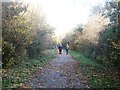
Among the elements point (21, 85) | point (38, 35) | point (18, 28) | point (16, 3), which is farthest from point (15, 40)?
point (38, 35)

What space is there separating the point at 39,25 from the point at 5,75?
14185 millimetres

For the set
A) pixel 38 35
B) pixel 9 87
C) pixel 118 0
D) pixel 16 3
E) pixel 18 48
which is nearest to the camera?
pixel 9 87

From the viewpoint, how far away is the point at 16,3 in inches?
643

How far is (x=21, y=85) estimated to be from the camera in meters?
13.4

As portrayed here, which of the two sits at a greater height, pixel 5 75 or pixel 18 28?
pixel 18 28

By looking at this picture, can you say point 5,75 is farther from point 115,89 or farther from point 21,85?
point 115,89

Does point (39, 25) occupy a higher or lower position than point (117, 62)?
higher

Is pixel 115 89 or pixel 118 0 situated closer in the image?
pixel 115 89

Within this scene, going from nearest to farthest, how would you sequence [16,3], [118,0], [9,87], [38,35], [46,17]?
[9,87]
[118,0]
[16,3]
[38,35]
[46,17]

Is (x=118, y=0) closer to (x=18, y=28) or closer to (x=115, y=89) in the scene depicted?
(x=115, y=89)

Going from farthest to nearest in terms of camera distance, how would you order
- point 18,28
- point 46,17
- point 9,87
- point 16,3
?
point 46,17, point 18,28, point 16,3, point 9,87

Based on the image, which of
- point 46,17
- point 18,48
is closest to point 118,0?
point 18,48

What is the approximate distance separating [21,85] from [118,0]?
21.2ft

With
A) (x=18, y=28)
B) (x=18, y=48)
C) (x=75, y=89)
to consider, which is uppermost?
(x=18, y=28)
